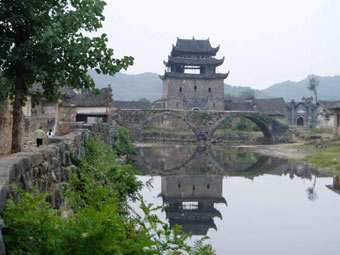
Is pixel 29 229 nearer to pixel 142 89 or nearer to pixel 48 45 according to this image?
pixel 48 45

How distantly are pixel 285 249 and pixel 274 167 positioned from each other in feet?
49.4

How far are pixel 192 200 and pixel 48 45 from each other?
8773 mm

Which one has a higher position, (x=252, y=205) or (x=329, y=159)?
(x=329, y=159)

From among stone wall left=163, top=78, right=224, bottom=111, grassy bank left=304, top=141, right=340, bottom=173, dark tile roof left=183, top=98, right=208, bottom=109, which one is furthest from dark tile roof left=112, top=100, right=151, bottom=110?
grassy bank left=304, top=141, right=340, bottom=173

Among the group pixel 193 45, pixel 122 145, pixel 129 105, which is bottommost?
pixel 122 145

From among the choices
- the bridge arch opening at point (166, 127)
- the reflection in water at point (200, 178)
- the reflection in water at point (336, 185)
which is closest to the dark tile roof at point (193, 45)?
the bridge arch opening at point (166, 127)

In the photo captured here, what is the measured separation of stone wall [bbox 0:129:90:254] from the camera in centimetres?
362

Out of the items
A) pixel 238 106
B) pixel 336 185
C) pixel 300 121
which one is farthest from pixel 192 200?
Answer: pixel 300 121

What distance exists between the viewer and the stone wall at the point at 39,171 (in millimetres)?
3625

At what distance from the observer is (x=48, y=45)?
6.50 m

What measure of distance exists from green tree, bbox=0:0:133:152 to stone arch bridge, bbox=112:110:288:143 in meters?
36.1

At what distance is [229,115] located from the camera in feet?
148

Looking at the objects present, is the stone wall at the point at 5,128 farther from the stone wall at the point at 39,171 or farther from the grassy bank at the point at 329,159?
the grassy bank at the point at 329,159

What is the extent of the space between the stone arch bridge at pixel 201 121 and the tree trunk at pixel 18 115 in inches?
1426
